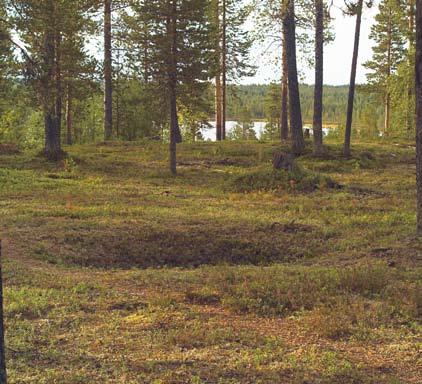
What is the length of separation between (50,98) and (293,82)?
1655 centimetres

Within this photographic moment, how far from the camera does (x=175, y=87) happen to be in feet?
62.2

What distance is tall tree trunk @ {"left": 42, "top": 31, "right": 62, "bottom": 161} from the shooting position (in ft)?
25.0

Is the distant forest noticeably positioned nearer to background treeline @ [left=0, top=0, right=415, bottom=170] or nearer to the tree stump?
background treeline @ [left=0, top=0, right=415, bottom=170]

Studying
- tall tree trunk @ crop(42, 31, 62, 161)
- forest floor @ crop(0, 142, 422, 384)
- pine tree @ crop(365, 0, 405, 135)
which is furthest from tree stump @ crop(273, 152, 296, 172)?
pine tree @ crop(365, 0, 405, 135)

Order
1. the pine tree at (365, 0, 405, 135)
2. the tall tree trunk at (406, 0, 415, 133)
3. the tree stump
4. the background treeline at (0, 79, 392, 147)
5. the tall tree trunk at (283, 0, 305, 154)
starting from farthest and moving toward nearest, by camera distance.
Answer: the pine tree at (365, 0, 405, 135) → the tall tree trunk at (406, 0, 415, 133) → the background treeline at (0, 79, 392, 147) → the tall tree trunk at (283, 0, 305, 154) → the tree stump

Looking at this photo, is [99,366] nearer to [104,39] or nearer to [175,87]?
[175,87]

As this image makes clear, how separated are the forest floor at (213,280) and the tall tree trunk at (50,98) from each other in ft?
8.55

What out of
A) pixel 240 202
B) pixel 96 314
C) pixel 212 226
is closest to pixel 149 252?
pixel 212 226

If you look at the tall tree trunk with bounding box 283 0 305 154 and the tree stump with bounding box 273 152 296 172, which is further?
the tall tree trunk with bounding box 283 0 305 154

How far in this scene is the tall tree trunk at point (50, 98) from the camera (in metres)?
7.63

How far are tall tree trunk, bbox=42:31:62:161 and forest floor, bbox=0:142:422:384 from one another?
261cm

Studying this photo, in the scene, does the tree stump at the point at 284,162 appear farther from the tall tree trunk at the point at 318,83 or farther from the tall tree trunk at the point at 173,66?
the tall tree trunk at the point at 318,83

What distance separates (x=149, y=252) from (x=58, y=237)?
1.94 m

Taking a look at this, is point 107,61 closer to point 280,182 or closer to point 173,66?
point 173,66
